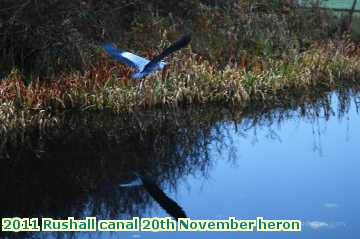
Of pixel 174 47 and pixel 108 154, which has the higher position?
pixel 174 47

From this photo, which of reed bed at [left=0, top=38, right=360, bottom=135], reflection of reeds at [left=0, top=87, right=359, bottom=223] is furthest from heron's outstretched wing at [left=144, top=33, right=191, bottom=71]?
reed bed at [left=0, top=38, right=360, bottom=135]

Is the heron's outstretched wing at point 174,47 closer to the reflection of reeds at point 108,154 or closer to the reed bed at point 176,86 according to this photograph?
the reflection of reeds at point 108,154

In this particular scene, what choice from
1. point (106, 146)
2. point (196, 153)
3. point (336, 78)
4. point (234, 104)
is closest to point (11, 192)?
point (106, 146)

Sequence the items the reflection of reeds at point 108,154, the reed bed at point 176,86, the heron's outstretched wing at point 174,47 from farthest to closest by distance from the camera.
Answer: the reed bed at point 176,86 → the heron's outstretched wing at point 174,47 → the reflection of reeds at point 108,154

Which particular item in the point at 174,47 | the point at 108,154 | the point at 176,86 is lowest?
the point at 108,154

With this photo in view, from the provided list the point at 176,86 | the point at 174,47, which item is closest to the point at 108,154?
the point at 174,47

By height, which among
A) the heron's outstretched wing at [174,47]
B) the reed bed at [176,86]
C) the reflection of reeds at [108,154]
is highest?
the heron's outstretched wing at [174,47]

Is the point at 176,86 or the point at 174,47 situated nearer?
the point at 174,47

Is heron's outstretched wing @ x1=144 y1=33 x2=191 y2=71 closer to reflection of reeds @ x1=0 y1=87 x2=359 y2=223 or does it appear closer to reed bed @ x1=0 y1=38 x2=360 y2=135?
reflection of reeds @ x1=0 y1=87 x2=359 y2=223

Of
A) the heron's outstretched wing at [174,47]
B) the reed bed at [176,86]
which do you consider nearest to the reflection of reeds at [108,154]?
the reed bed at [176,86]

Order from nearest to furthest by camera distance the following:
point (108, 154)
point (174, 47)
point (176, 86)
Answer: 1. point (174, 47)
2. point (108, 154)
3. point (176, 86)

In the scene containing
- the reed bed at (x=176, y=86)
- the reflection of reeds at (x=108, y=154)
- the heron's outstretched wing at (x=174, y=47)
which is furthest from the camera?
the reed bed at (x=176, y=86)

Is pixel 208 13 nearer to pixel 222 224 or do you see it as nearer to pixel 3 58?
pixel 3 58

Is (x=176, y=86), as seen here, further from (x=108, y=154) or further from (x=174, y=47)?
(x=174, y=47)
